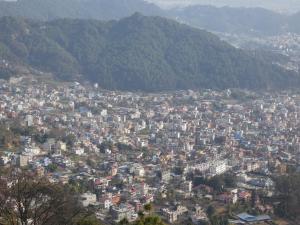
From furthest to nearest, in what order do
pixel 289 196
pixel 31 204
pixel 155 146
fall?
pixel 155 146 < pixel 289 196 < pixel 31 204

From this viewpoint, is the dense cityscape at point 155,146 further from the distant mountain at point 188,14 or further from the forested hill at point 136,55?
the distant mountain at point 188,14

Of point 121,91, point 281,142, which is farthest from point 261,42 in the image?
point 281,142

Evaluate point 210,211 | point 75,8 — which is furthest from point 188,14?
point 210,211

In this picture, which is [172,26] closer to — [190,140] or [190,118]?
[190,118]

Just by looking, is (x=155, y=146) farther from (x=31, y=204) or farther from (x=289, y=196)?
(x=31, y=204)

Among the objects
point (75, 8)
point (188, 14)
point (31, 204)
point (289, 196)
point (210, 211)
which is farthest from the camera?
point (188, 14)

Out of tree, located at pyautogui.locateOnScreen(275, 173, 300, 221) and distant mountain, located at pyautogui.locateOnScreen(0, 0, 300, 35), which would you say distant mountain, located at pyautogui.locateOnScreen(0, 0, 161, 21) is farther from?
tree, located at pyautogui.locateOnScreen(275, 173, 300, 221)

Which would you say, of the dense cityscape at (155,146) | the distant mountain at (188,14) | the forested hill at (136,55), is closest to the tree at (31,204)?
the dense cityscape at (155,146)
